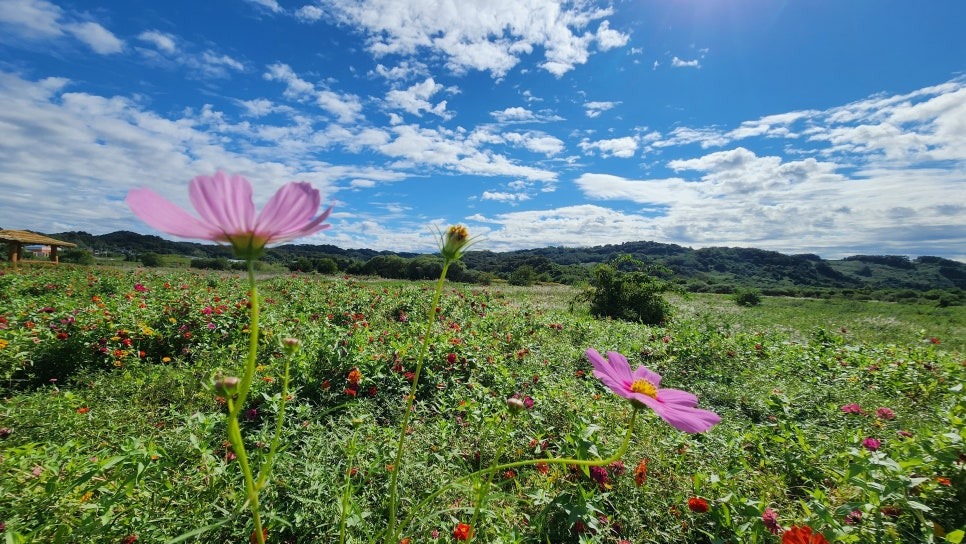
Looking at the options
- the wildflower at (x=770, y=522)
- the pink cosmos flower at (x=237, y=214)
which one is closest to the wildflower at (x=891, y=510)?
the wildflower at (x=770, y=522)

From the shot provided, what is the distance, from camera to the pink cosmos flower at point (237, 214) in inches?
25.1

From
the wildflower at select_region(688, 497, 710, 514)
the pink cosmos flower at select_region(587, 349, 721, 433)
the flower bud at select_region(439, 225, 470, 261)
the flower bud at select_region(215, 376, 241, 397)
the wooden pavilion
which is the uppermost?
the wooden pavilion

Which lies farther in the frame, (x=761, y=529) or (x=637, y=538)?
(x=637, y=538)

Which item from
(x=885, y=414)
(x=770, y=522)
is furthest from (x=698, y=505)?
(x=885, y=414)

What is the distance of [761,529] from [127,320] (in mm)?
6071

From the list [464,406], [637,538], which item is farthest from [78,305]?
[637,538]

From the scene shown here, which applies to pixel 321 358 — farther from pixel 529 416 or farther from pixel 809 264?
pixel 809 264

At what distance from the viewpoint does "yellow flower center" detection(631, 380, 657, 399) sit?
103 centimetres

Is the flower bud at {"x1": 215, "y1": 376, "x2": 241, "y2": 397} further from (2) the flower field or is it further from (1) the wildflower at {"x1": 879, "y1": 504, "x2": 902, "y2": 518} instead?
(1) the wildflower at {"x1": 879, "y1": 504, "x2": 902, "y2": 518}

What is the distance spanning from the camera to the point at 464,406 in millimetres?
3396

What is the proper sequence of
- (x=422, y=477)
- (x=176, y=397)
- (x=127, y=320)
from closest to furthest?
(x=422, y=477) → (x=176, y=397) → (x=127, y=320)

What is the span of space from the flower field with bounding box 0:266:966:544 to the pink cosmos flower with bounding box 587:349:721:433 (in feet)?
1.08

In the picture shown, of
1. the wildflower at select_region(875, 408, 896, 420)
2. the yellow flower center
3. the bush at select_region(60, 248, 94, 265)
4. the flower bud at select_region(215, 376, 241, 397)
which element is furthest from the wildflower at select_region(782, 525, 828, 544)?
the bush at select_region(60, 248, 94, 265)

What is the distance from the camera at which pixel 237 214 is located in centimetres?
65
